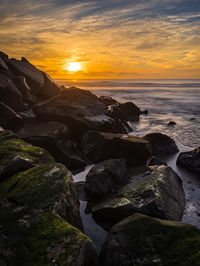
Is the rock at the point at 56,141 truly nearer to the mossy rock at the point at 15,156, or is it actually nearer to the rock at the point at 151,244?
the mossy rock at the point at 15,156

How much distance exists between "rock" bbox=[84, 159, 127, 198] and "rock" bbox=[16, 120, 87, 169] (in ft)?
6.73

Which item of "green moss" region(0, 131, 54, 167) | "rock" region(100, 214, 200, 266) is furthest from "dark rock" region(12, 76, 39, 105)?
"rock" region(100, 214, 200, 266)

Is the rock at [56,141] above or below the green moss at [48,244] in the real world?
below

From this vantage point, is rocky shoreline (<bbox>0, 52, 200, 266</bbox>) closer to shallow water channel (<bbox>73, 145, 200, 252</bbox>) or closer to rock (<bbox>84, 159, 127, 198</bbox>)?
rock (<bbox>84, 159, 127, 198</bbox>)

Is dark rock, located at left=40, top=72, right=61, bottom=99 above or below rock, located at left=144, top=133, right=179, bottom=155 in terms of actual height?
above

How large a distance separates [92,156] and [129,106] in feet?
37.8

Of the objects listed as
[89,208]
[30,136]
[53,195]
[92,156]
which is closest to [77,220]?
[53,195]

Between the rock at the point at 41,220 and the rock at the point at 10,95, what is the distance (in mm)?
6533

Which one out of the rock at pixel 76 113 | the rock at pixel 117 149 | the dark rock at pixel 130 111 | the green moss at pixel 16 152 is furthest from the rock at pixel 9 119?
the dark rock at pixel 130 111

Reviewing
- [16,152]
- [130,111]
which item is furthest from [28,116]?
[130,111]

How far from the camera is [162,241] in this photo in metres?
3.72

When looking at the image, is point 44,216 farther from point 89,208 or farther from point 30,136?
point 30,136

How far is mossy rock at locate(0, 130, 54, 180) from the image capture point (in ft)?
17.7

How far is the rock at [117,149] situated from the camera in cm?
891
